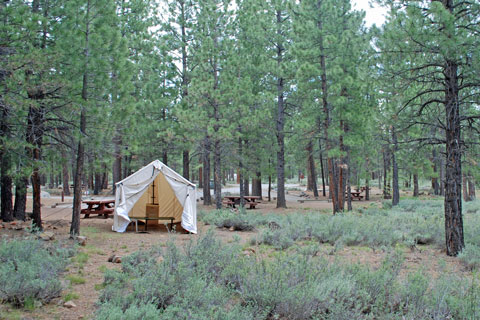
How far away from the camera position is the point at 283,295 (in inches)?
176

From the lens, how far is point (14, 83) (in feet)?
23.1

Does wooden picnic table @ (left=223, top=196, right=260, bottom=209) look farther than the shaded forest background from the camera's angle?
Yes

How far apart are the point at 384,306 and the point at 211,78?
12475 millimetres

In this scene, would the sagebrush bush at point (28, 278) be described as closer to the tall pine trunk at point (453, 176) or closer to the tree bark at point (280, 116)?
the tall pine trunk at point (453, 176)

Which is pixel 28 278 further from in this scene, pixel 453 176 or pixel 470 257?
pixel 453 176

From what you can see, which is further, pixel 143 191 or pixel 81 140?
pixel 143 191

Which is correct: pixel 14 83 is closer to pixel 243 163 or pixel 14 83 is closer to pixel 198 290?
pixel 198 290

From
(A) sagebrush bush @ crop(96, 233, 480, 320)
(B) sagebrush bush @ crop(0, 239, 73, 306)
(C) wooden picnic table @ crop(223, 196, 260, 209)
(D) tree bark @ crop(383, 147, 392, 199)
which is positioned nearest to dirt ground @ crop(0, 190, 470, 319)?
(B) sagebrush bush @ crop(0, 239, 73, 306)

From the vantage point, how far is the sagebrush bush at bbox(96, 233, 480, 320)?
4078 mm

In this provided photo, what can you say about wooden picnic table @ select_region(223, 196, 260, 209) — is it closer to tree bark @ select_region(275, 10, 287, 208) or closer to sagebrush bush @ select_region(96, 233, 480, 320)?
tree bark @ select_region(275, 10, 287, 208)

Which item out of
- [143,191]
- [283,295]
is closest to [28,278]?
[283,295]

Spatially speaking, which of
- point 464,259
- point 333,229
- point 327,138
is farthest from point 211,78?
point 464,259

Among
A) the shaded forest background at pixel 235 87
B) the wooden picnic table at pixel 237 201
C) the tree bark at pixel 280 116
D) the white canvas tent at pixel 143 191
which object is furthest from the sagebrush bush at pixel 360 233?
the wooden picnic table at pixel 237 201

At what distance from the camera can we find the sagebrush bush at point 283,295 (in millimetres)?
4078
